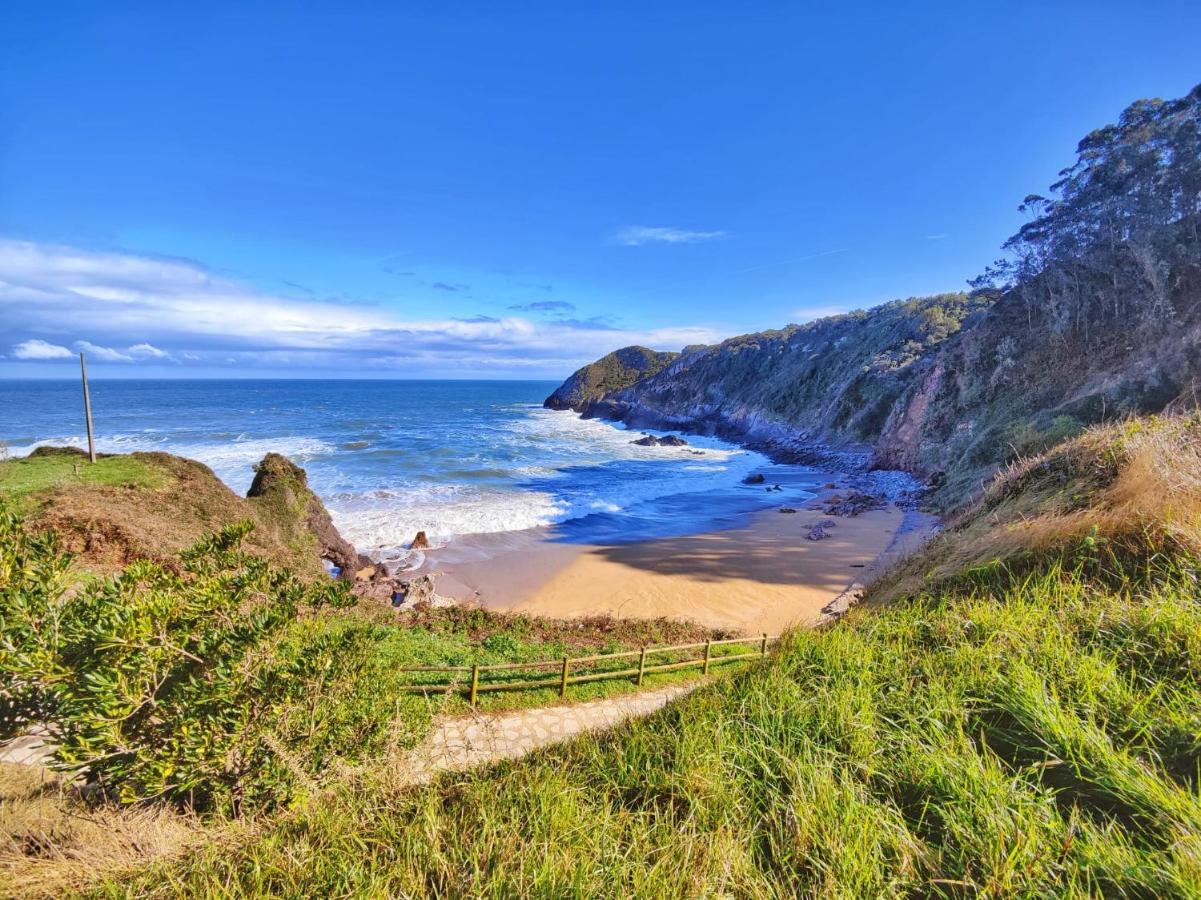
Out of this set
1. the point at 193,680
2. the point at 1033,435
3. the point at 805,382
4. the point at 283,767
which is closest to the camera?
the point at 193,680

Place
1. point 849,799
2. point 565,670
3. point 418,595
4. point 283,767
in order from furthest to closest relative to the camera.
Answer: point 418,595, point 565,670, point 283,767, point 849,799

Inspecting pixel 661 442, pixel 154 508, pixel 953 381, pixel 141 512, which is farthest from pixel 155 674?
pixel 661 442

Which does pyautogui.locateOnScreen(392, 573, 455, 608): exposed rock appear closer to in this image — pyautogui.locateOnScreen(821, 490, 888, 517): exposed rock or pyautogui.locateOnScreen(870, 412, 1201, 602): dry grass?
pyautogui.locateOnScreen(870, 412, 1201, 602): dry grass

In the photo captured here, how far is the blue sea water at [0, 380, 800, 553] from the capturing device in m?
24.0

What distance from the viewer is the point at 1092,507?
6.03 meters

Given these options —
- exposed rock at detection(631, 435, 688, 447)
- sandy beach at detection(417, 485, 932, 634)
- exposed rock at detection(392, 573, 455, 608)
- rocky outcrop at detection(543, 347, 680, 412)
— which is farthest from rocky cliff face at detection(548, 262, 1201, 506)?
rocky outcrop at detection(543, 347, 680, 412)

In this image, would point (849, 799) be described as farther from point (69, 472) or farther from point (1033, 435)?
point (1033, 435)

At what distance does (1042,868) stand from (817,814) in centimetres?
99

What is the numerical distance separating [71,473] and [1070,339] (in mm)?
43743

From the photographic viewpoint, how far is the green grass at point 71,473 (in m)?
11.0

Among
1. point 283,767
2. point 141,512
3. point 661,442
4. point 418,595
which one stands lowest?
point 418,595

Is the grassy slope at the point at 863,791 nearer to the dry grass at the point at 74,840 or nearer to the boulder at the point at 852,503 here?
the dry grass at the point at 74,840

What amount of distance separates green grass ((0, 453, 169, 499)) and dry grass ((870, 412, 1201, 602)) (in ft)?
58.0

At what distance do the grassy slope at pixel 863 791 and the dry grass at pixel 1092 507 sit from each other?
31 centimetres
